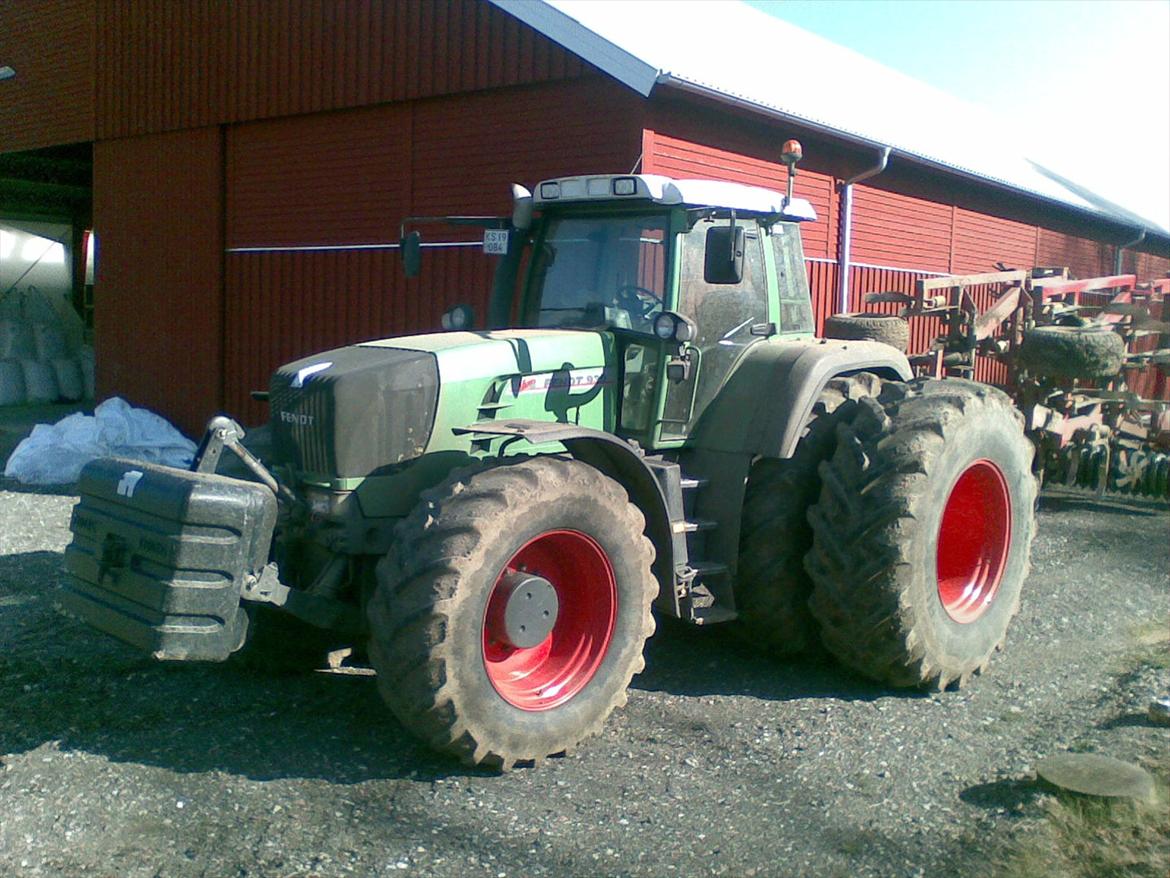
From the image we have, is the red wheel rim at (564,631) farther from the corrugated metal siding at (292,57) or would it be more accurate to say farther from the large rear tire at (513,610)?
the corrugated metal siding at (292,57)

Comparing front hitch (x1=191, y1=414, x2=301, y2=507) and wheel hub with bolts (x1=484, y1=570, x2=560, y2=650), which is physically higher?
front hitch (x1=191, y1=414, x2=301, y2=507)

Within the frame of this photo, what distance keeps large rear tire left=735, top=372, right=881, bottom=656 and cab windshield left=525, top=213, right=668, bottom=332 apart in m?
1.02

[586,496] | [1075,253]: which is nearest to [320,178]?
[586,496]

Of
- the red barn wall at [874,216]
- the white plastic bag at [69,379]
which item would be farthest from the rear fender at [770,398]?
the white plastic bag at [69,379]

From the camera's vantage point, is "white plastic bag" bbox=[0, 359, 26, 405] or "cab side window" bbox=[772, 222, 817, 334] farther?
"white plastic bag" bbox=[0, 359, 26, 405]

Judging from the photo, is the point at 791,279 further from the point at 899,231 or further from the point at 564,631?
the point at 899,231

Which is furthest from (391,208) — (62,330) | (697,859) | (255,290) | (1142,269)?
(1142,269)

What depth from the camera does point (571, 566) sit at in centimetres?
513

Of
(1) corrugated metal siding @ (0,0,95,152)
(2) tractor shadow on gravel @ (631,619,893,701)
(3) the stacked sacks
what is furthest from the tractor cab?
(3) the stacked sacks

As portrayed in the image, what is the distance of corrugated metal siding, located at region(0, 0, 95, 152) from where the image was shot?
15414 millimetres

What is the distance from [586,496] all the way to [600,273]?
164 centimetres

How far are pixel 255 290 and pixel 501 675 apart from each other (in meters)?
9.77

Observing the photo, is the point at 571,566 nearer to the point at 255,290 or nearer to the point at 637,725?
the point at 637,725

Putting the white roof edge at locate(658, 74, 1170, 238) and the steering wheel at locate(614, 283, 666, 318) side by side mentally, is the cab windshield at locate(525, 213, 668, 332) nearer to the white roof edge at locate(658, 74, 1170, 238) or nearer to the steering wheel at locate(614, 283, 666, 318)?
the steering wheel at locate(614, 283, 666, 318)
